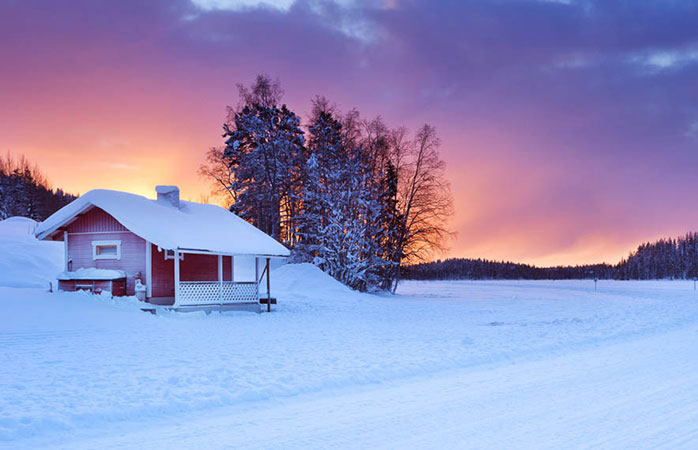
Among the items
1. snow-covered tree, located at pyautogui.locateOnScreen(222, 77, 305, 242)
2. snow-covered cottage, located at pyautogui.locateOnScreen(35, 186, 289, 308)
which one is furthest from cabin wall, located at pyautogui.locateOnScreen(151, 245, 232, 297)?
snow-covered tree, located at pyautogui.locateOnScreen(222, 77, 305, 242)

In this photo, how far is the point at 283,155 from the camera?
4316 cm

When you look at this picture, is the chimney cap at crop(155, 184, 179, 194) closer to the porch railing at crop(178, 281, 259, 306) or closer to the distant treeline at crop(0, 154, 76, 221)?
the porch railing at crop(178, 281, 259, 306)

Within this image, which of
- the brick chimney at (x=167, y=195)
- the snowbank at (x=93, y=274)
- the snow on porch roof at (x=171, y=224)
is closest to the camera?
the snow on porch roof at (x=171, y=224)

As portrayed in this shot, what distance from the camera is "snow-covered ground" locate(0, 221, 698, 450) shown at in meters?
6.13

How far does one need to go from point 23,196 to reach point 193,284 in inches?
2587

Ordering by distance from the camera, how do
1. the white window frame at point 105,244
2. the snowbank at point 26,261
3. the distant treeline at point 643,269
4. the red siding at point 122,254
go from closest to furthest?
the red siding at point 122,254
the white window frame at point 105,244
the snowbank at point 26,261
the distant treeline at point 643,269

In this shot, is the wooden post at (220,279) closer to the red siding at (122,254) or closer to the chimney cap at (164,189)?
the red siding at (122,254)

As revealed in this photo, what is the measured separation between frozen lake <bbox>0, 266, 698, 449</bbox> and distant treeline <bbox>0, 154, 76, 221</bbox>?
63.7 meters

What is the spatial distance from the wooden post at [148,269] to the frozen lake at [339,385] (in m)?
4.49

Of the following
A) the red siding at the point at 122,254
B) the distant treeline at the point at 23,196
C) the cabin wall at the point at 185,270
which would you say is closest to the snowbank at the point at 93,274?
the red siding at the point at 122,254

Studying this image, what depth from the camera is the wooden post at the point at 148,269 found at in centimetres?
2286

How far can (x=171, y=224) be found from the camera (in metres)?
23.8

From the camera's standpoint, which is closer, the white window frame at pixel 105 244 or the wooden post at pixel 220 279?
the white window frame at pixel 105 244

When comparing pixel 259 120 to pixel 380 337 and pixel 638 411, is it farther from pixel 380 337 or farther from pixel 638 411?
pixel 638 411
